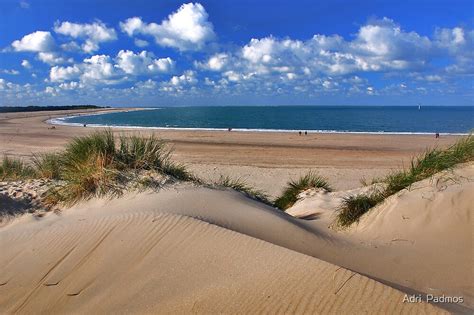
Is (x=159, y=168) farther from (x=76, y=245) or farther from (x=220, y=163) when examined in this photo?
(x=220, y=163)

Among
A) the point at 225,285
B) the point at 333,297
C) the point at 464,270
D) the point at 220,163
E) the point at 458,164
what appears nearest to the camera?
the point at 333,297

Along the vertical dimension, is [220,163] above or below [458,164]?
below

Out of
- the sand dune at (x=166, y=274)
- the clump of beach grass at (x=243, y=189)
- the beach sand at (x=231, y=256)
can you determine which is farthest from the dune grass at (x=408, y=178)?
the clump of beach grass at (x=243, y=189)

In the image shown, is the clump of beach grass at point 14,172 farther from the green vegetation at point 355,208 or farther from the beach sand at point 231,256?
the green vegetation at point 355,208

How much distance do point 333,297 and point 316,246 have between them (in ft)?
4.83

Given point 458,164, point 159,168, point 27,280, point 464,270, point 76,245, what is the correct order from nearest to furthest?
point 464,270
point 27,280
point 76,245
point 458,164
point 159,168

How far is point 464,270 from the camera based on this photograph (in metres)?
4.19

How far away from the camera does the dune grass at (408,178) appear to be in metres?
6.16

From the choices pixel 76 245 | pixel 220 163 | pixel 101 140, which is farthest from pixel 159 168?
pixel 220 163

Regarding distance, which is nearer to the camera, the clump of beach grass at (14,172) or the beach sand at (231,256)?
the beach sand at (231,256)

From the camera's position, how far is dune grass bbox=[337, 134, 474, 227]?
20.2 feet

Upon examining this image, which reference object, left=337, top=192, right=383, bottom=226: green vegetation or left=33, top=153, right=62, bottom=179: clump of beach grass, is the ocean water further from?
left=33, top=153, right=62, bottom=179: clump of beach grass

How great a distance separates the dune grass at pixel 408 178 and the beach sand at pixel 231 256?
250 mm

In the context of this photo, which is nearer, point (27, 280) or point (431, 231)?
point (27, 280)
